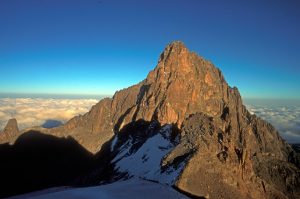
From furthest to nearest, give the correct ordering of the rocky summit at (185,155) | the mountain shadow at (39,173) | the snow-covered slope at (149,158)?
the mountain shadow at (39,173)
the snow-covered slope at (149,158)
the rocky summit at (185,155)

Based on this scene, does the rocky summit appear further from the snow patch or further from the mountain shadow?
the mountain shadow

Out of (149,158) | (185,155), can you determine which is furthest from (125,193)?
(149,158)

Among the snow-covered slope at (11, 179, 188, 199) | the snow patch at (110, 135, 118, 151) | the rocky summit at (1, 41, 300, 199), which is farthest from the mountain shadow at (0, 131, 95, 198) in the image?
the snow-covered slope at (11, 179, 188, 199)

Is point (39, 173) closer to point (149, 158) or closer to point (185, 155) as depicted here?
point (149, 158)

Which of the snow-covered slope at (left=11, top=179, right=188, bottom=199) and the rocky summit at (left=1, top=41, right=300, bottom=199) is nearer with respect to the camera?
the snow-covered slope at (left=11, top=179, right=188, bottom=199)

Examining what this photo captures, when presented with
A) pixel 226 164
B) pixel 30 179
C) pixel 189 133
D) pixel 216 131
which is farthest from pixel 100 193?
pixel 30 179

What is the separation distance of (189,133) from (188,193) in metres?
40.9

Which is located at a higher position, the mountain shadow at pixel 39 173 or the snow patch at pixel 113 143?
the snow patch at pixel 113 143

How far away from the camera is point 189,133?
121750 millimetres

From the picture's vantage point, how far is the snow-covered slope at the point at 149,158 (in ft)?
319

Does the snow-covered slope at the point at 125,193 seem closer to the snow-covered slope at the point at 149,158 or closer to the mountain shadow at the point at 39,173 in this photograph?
the snow-covered slope at the point at 149,158

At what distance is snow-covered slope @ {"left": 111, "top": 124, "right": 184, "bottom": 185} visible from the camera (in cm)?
9725

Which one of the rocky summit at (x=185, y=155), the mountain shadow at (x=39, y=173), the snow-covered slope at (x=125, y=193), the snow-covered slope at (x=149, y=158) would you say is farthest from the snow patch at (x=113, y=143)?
the snow-covered slope at (x=125, y=193)

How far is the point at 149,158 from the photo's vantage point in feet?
420
